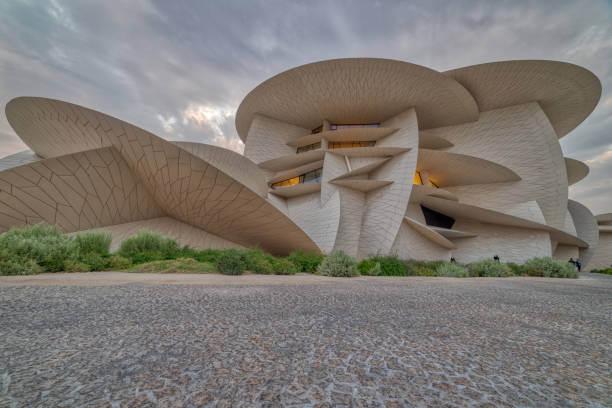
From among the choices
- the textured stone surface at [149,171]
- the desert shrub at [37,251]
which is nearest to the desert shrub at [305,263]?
the textured stone surface at [149,171]

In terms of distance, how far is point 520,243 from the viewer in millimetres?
16875

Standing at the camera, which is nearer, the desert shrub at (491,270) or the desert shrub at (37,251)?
the desert shrub at (37,251)

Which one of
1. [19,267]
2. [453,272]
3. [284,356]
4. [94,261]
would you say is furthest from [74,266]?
[453,272]

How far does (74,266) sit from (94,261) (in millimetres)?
509

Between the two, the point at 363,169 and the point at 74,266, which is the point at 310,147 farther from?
the point at 74,266

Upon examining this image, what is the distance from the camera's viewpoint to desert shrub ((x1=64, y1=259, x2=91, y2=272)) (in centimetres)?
457

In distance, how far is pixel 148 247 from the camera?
7512 millimetres

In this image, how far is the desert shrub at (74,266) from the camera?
4.57 m

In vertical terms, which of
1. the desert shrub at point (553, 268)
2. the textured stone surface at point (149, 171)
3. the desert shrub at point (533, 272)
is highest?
the textured stone surface at point (149, 171)

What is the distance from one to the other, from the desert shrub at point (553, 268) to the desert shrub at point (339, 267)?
405 inches

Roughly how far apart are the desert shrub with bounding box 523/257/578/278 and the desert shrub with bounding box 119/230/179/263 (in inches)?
639

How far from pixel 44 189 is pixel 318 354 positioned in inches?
421

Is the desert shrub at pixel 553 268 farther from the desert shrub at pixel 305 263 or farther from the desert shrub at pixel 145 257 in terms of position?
the desert shrub at pixel 145 257

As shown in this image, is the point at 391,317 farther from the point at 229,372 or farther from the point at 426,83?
the point at 426,83
